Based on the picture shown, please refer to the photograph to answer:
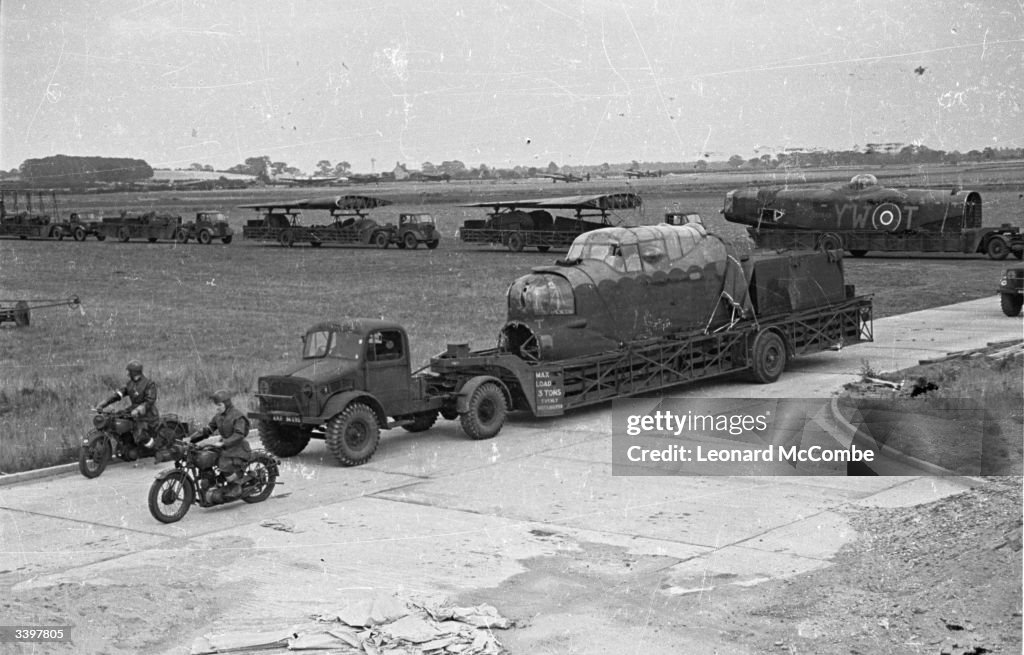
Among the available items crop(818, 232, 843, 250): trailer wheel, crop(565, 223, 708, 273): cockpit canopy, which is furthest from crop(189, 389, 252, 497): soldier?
crop(818, 232, 843, 250): trailer wheel

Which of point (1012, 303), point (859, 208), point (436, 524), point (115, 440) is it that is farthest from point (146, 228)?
point (436, 524)

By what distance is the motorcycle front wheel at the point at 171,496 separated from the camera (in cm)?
1312

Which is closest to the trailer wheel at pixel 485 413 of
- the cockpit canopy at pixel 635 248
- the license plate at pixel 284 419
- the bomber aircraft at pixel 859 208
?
the license plate at pixel 284 419

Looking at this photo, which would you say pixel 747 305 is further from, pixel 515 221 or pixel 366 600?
pixel 515 221

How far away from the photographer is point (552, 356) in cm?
1884

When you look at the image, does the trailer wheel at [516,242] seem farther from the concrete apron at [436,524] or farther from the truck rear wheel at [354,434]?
the truck rear wheel at [354,434]

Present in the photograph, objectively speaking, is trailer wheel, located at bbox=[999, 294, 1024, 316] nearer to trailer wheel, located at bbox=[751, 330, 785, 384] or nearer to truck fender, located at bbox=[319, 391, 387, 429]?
trailer wheel, located at bbox=[751, 330, 785, 384]

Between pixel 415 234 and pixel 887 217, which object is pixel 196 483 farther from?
pixel 415 234

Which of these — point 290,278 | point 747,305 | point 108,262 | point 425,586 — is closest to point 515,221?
point 290,278

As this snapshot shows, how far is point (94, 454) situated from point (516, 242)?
41.9m

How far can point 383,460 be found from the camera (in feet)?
53.5

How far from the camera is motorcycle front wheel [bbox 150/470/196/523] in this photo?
1312cm

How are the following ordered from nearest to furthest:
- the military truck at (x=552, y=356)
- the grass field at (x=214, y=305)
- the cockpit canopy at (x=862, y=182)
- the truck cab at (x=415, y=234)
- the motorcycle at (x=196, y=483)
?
the motorcycle at (x=196, y=483) → the military truck at (x=552, y=356) → the grass field at (x=214, y=305) → the cockpit canopy at (x=862, y=182) → the truck cab at (x=415, y=234)

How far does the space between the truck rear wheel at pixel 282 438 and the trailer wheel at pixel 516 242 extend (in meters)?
40.3
